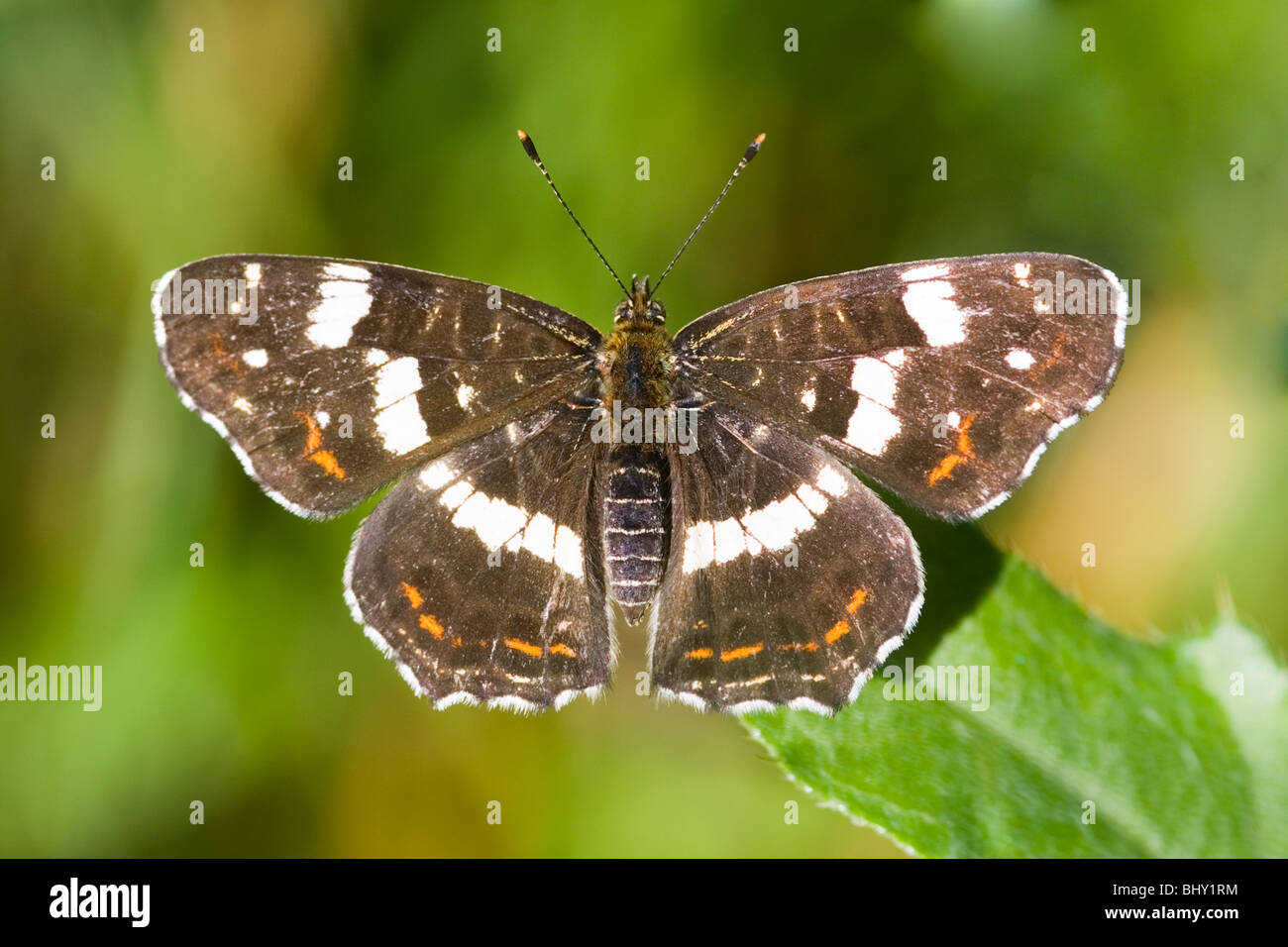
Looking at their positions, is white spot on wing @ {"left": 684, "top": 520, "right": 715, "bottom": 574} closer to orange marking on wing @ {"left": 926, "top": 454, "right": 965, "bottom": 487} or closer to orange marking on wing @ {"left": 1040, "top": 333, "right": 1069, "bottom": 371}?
orange marking on wing @ {"left": 926, "top": 454, "right": 965, "bottom": 487}

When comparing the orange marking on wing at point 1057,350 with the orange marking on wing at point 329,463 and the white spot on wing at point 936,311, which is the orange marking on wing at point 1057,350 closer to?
the white spot on wing at point 936,311

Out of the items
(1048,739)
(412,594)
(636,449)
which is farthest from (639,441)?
(1048,739)

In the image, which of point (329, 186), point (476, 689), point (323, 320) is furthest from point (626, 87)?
point (476, 689)

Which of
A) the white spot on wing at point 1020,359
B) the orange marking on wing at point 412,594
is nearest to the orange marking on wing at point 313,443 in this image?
the orange marking on wing at point 412,594

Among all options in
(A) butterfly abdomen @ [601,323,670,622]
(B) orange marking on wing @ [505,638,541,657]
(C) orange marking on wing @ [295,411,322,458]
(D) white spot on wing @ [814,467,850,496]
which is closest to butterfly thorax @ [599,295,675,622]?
(A) butterfly abdomen @ [601,323,670,622]

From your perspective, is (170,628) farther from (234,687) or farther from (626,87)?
(626,87)
